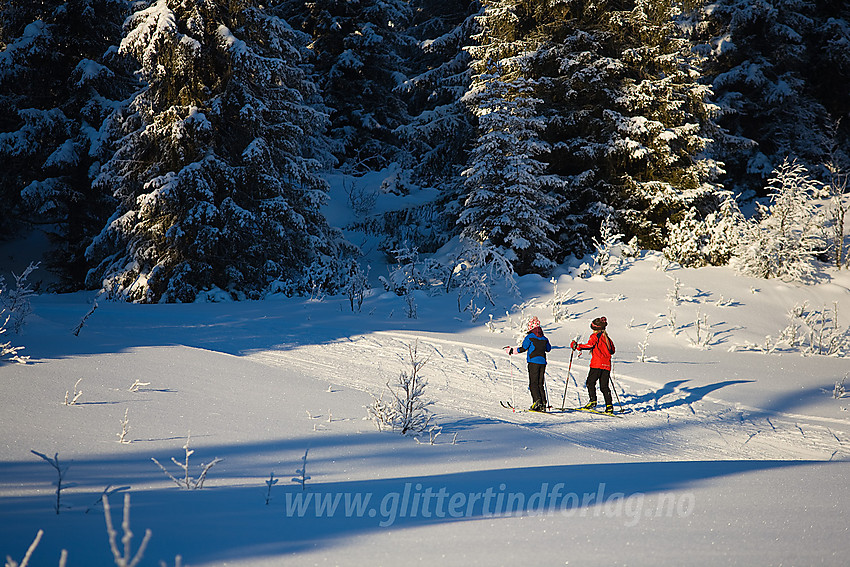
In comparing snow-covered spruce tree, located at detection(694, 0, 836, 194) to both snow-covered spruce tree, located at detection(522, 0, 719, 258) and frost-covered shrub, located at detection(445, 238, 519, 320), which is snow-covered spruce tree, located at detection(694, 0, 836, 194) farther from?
frost-covered shrub, located at detection(445, 238, 519, 320)

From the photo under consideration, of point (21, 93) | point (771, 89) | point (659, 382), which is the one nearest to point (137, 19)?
point (21, 93)

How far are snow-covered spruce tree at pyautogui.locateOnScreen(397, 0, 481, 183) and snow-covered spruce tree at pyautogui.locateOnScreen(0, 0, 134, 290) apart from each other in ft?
30.0

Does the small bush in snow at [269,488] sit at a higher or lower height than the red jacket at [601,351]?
lower

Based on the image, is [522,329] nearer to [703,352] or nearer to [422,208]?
[703,352]

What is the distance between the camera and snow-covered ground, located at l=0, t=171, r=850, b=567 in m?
2.91

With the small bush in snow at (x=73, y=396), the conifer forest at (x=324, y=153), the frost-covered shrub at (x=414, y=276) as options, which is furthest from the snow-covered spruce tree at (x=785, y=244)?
the small bush in snow at (x=73, y=396)

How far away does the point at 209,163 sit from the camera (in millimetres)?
14031

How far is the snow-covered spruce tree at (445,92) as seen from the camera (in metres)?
18.1

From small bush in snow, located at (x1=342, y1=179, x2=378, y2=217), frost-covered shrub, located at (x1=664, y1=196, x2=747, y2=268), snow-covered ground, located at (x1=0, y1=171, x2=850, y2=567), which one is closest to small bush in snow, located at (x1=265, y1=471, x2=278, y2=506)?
snow-covered ground, located at (x1=0, y1=171, x2=850, y2=567)

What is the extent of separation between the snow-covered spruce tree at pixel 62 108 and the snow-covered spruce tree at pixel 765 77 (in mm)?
20946

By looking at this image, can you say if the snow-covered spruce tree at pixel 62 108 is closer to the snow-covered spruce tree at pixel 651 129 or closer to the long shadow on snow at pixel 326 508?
the snow-covered spruce tree at pixel 651 129

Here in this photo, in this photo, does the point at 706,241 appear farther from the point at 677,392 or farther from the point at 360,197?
the point at 360,197

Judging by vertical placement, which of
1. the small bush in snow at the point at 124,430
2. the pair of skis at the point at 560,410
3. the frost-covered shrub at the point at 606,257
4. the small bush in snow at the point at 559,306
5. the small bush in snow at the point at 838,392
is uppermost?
the frost-covered shrub at the point at 606,257

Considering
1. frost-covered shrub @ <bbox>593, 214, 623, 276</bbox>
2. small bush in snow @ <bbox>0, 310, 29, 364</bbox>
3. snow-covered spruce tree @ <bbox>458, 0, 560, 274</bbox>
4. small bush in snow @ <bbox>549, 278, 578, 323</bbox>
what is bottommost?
small bush in snow @ <bbox>0, 310, 29, 364</bbox>
